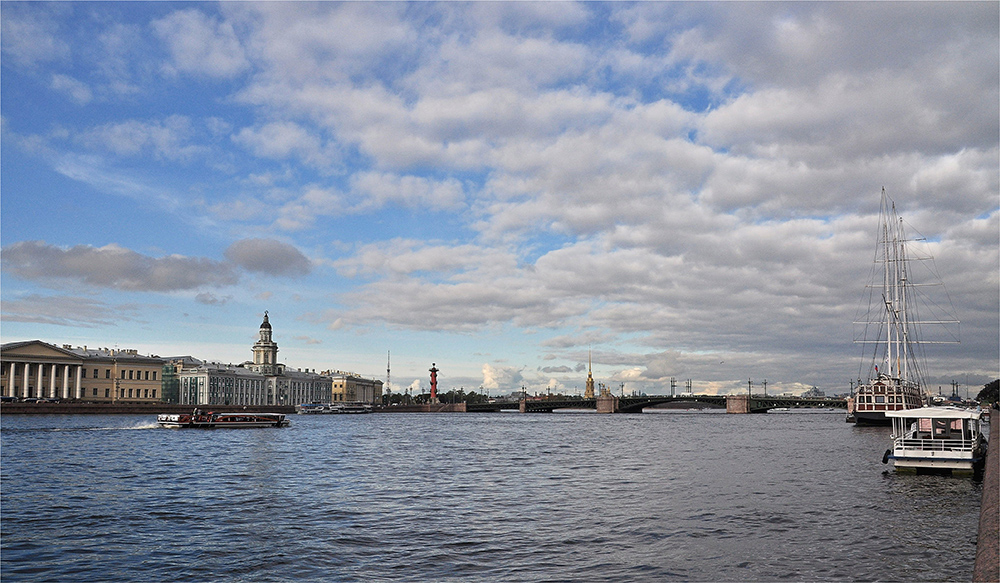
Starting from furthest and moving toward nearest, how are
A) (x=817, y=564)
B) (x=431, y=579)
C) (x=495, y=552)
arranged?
1. (x=495, y=552)
2. (x=817, y=564)
3. (x=431, y=579)

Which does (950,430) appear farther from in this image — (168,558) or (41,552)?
(41,552)

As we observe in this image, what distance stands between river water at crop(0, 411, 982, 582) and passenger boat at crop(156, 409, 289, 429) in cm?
5043

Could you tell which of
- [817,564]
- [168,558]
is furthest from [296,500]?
[817,564]

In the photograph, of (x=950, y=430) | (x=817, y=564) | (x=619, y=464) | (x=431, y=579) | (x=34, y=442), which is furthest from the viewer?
(x=34, y=442)

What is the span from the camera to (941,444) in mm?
40250

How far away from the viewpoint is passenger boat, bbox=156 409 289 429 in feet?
323

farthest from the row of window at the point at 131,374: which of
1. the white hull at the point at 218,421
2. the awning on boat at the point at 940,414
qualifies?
the awning on boat at the point at 940,414

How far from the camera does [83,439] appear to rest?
66938 millimetres

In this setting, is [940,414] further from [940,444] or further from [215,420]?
[215,420]

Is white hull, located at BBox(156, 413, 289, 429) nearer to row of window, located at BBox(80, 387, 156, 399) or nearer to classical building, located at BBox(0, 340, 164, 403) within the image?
classical building, located at BBox(0, 340, 164, 403)

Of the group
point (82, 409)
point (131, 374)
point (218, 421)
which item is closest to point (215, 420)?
point (218, 421)

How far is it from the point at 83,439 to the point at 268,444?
16.5 meters

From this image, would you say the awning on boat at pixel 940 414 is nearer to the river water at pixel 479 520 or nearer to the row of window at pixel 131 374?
the river water at pixel 479 520

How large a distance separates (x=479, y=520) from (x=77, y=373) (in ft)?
533
